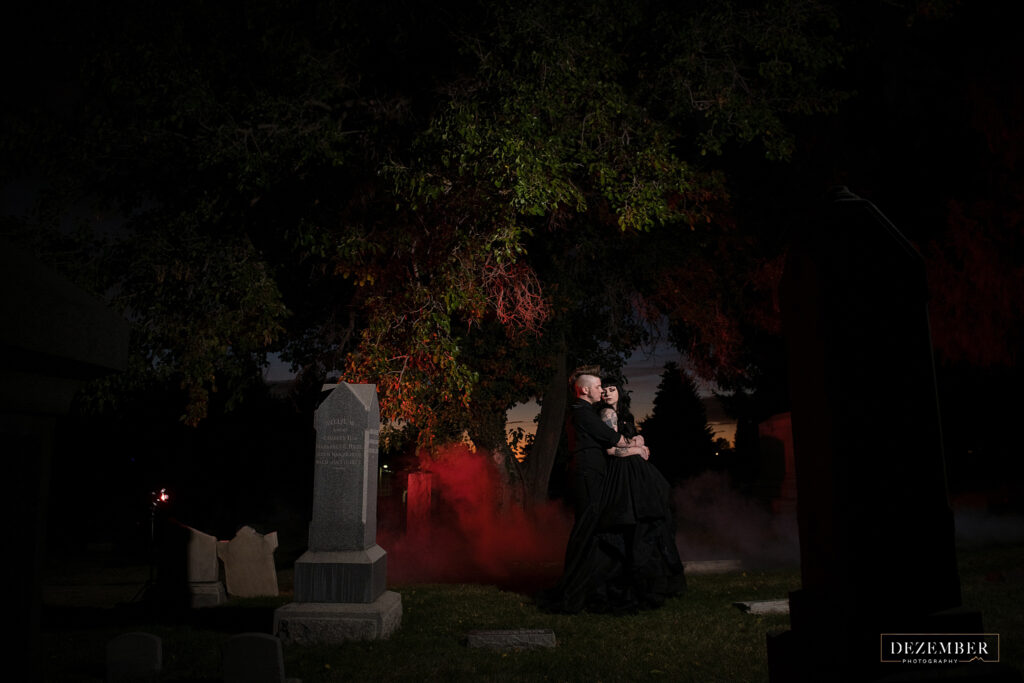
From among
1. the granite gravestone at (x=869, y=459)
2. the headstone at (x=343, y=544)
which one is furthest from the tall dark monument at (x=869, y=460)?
the headstone at (x=343, y=544)

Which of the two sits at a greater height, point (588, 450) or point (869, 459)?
point (588, 450)

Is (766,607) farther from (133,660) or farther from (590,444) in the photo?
(133,660)

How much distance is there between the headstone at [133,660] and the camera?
5.32m

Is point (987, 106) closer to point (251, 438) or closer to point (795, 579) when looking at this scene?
point (795, 579)

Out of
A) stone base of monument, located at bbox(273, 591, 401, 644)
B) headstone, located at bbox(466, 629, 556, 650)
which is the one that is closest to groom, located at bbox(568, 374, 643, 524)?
headstone, located at bbox(466, 629, 556, 650)

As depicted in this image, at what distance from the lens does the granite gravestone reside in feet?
8.72

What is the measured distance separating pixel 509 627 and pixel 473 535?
1244cm

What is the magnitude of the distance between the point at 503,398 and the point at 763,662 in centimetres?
1151

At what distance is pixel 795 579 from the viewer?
1021cm

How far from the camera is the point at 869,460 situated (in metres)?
2.71

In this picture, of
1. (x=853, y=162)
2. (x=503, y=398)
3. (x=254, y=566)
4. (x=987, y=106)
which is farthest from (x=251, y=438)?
(x=987, y=106)

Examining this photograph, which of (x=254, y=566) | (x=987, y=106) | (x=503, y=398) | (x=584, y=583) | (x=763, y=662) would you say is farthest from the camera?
(x=503, y=398)

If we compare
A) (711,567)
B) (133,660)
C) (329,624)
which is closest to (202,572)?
(329,624)

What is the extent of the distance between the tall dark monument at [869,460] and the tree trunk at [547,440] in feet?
48.1
